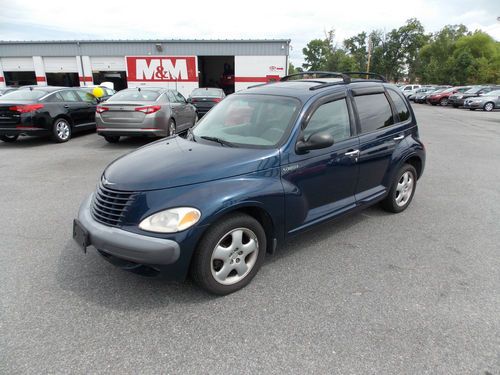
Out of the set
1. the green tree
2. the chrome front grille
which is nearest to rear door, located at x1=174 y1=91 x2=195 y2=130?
the chrome front grille

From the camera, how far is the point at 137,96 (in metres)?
9.56

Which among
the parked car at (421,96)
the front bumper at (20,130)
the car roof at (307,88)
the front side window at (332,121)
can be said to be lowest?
the parked car at (421,96)

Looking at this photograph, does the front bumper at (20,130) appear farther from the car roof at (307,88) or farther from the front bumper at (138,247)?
the front bumper at (138,247)

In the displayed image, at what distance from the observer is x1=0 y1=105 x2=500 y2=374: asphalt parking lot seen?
227 cm

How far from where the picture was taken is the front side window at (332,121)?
3.43 m

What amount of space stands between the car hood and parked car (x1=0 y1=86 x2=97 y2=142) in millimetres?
7623

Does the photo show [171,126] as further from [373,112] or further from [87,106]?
[373,112]

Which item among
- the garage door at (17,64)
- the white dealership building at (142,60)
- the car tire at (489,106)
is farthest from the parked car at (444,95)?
the garage door at (17,64)

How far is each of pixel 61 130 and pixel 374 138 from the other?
941 centimetres

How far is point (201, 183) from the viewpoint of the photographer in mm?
2717

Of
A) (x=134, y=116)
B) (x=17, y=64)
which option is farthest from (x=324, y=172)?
(x=17, y=64)

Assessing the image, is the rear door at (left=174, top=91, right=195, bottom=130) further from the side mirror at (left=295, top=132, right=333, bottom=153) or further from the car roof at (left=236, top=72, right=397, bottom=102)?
the side mirror at (left=295, top=132, right=333, bottom=153)

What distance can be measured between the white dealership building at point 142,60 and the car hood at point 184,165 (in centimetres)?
2561

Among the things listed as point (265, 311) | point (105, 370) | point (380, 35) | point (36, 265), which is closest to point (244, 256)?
point (265, 311)
